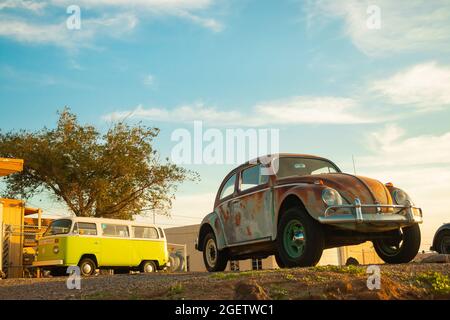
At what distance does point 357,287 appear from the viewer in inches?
236

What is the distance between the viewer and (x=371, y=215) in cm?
904

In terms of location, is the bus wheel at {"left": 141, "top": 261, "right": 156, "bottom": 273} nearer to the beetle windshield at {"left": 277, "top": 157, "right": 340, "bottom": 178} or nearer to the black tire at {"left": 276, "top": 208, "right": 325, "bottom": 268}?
the beetle windshield at {"left": 277, "top": 157, "right": 340, "bottom": 178}

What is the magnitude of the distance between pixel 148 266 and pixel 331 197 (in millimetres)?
13426

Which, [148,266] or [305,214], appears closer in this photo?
[305,214]

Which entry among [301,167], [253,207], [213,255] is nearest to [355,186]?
[301,167]

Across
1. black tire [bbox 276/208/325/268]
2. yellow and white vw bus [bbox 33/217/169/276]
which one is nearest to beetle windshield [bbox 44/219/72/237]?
yellow and white vw bus [bbox 33/217/169/276]

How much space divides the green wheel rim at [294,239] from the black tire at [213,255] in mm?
2481

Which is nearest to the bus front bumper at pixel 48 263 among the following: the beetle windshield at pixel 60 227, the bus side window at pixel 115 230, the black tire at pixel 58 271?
the black tire at pixel 58 271

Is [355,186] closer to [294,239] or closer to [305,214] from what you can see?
[305,214]

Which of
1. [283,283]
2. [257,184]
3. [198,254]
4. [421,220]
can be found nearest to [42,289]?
[283,283]

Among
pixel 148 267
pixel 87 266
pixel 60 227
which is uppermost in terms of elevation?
pixel 60 227

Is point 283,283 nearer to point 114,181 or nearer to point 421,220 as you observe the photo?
point 421,220

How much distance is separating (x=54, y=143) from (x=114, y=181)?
3.90m

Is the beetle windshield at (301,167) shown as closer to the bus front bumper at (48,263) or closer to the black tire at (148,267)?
the bus front bumper at (48,263)
